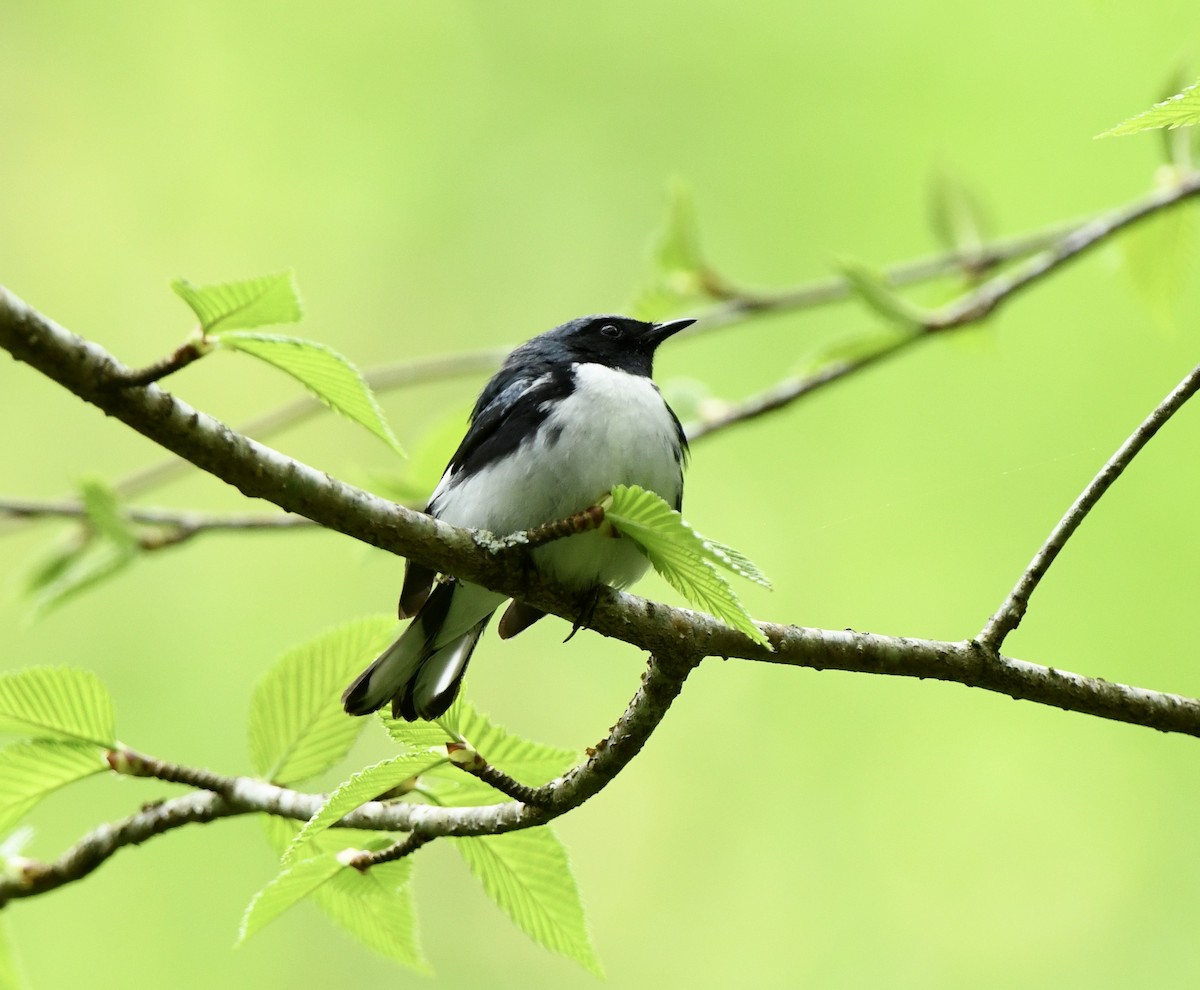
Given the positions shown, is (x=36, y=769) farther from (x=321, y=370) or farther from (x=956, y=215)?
(x=956, y=215)

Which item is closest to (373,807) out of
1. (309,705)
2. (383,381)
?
(309,705)

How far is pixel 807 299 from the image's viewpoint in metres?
3.55

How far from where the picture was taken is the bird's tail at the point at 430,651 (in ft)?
7.53

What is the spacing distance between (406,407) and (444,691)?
441 centimetres

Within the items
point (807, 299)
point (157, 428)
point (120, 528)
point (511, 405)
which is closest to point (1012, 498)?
point (807, 299)

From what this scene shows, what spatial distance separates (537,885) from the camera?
1.90 m

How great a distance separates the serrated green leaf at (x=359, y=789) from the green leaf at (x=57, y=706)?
496mm

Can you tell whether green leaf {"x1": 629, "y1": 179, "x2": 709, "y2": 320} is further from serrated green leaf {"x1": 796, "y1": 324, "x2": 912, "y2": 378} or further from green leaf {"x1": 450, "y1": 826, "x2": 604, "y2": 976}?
green leaf {"x1": 450, "y1": 826, "x2": 604, "y2": 976}

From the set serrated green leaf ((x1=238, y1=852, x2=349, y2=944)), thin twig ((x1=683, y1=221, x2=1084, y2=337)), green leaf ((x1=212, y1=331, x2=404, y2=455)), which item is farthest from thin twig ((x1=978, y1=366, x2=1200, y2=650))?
thin twig ((x1=683, y1=221, x2=1084, y2=337))

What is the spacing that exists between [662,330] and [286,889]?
1861 mm

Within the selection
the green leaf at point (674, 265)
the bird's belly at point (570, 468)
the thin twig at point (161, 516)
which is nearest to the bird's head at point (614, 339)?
the green leaf at point (674, 265)

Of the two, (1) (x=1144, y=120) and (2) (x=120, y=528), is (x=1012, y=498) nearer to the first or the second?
(2) (x=120, y=528)

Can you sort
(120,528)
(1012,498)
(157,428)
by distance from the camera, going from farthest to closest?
1. (1012,498)
2. (120,528)
3. (157,428)

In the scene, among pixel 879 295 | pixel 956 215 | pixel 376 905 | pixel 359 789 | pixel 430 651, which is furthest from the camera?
pixel 956 215
